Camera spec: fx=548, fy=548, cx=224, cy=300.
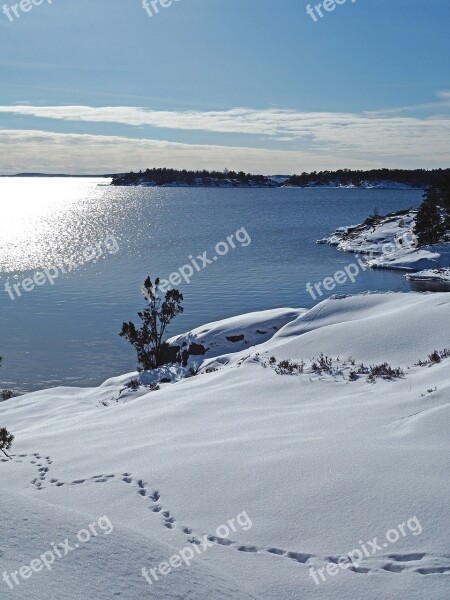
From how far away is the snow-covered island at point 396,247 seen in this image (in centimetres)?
5574

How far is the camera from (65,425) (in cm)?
1295

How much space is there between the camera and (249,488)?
266 inches

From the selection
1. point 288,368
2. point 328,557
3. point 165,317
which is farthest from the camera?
Answer: point 165,317

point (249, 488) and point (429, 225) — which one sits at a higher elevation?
point (429, 225)

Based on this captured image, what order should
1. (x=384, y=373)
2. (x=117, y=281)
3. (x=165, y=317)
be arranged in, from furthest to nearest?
(x=117, y=281)
(x=165, y=317)
(x=384, y=373)

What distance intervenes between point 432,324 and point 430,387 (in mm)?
6860

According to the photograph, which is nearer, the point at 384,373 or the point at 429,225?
the point at 384,373
